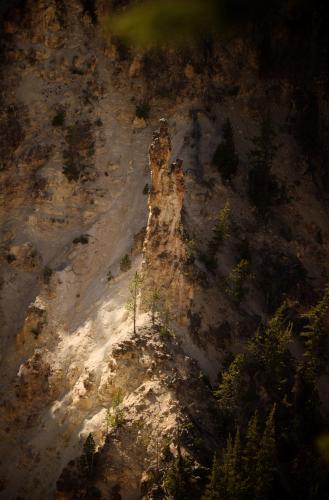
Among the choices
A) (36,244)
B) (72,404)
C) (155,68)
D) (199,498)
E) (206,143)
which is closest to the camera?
(199,498)

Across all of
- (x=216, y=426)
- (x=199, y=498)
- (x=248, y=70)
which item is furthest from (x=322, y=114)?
(x=199, y=498)

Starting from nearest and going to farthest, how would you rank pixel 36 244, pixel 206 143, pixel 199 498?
pixel 199 498, pixel 36 244, pixel 206 143

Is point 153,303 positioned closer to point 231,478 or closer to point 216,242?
point 216,242

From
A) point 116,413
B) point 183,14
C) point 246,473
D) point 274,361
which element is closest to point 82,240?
point 116,413

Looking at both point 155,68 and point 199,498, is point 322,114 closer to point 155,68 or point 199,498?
point 155,68

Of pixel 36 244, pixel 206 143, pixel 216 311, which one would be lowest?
pixel 216 311

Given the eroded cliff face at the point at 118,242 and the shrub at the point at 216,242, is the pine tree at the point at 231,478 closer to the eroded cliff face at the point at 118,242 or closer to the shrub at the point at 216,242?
the eroded cliff face at the point at 118,242

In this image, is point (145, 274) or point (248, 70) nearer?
point (145, 274)

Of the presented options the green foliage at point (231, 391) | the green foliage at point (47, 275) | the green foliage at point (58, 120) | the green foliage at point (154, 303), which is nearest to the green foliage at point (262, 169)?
the green foliage at point (154, 303)
